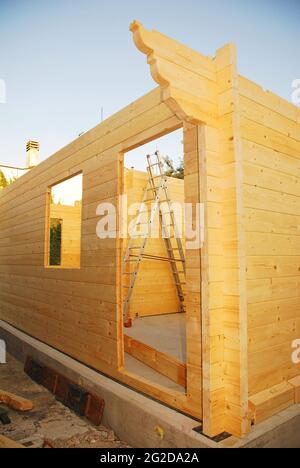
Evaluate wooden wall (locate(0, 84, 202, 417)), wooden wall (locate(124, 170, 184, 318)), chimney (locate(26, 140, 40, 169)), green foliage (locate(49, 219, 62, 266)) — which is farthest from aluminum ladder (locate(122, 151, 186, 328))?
chimney (locate(26, 140, 40, 169))

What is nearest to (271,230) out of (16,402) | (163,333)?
(163,333)

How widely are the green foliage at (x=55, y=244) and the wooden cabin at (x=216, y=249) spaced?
22.8 ft

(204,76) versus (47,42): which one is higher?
(47,42)

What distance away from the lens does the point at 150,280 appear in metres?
6.71

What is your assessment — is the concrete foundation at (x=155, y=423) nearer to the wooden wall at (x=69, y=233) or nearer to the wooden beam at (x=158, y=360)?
the wooden beam at (x=158, y=360)

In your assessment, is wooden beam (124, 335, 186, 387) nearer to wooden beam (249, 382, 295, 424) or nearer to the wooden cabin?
the wooden cabin

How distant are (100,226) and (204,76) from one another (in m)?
2.25

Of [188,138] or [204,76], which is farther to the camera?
[188,138]

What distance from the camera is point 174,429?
2.46m

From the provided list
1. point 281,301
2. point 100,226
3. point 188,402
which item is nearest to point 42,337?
point 100,226

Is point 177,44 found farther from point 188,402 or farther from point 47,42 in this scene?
point 47,42

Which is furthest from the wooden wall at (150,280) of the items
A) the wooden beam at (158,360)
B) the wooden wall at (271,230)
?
the wooden wall at (271,230)

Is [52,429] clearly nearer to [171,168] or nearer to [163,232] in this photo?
[163,232]

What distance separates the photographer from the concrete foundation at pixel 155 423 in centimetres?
229
